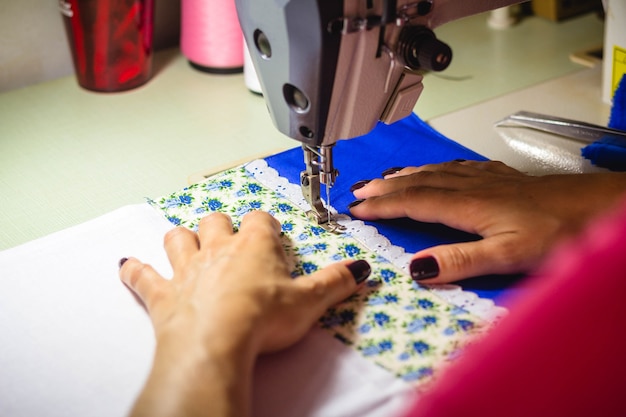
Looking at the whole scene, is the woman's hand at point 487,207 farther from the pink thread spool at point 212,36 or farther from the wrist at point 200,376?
the pink thread spool at point 212,36

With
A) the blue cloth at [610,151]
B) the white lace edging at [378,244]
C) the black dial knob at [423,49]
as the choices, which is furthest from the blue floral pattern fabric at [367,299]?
the blue cloth at [610,151]

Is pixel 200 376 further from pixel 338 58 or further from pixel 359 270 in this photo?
pixel 338 58

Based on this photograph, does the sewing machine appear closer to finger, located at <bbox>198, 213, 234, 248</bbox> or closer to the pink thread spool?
finger, located at <bbox>198, 213, 234, 248</bbox>

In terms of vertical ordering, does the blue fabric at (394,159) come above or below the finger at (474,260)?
below

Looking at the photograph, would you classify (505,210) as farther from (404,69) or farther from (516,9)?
(516,9)

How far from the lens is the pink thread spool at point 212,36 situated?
1.53 m

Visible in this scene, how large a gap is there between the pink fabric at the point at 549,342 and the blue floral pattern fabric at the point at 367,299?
0.27m

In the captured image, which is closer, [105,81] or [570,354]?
[570,354]

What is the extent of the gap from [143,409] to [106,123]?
0.84 m

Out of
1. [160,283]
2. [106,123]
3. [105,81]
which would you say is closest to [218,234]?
[160,283]

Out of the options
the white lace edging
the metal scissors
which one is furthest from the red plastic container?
the metal scissors

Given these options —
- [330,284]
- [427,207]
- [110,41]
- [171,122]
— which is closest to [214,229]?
[330,284]

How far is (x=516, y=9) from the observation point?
1855 mm

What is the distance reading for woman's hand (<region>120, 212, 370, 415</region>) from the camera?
740 millimetres
